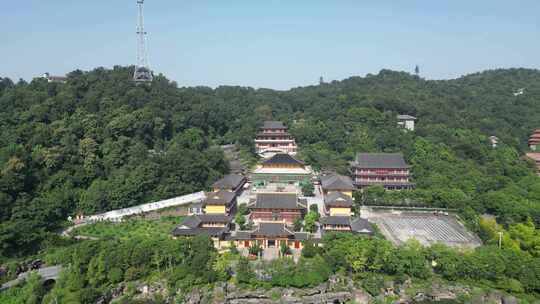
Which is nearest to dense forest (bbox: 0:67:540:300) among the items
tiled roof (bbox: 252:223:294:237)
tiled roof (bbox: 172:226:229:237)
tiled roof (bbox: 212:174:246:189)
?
tiled roof (bbox: 212:174:246:189)

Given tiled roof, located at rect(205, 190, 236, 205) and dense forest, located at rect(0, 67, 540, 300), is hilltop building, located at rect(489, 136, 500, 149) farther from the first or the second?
tiled roof, located at rect(205, 190, 236, 205)

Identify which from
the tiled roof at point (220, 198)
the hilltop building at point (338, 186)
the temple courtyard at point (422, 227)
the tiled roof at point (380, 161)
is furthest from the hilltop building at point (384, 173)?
the tiled roof at point (220, 198)

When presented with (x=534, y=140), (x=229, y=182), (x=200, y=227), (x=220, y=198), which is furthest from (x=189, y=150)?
(x=534, y=140)

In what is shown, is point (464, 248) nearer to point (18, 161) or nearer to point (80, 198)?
point (80, 198)

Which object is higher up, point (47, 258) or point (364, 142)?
point (364, 142)

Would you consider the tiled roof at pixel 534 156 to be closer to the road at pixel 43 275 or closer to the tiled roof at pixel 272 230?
the tiled roof at pixel 272 230

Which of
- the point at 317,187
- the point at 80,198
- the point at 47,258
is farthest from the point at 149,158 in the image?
the point at 317,187
